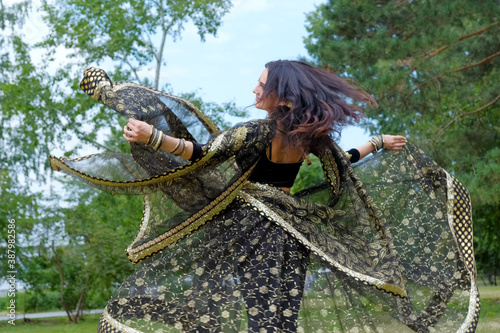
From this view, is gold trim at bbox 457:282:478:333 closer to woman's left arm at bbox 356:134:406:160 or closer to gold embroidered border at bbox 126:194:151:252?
woman's left arm at bbox 356:134:406:160

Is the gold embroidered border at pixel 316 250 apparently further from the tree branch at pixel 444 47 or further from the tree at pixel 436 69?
the tree branch at pixel 444 47

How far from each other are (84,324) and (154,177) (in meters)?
12.6

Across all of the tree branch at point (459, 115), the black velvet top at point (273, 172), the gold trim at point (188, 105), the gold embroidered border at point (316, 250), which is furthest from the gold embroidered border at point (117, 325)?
the tree branch at point (459, 115)

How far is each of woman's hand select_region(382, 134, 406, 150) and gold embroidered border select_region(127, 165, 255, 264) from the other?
112 cm

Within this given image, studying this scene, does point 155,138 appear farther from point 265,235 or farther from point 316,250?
point 316,250

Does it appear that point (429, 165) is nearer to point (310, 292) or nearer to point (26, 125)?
point (310, 292)

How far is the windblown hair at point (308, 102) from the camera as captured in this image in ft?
9.85

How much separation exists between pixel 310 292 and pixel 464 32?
275 inches

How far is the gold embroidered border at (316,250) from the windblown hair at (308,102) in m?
0.35

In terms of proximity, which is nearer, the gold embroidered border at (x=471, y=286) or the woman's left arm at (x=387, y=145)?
the gold embroidered border at (x=471, y=286)

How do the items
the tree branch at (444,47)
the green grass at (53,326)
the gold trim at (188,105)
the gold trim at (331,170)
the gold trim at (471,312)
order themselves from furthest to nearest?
the green grass at (53,326)
the tree branch at (444,47)
the gold trim at (331,170)
the gold trim at (471,312)
the gold trim at (188,105)

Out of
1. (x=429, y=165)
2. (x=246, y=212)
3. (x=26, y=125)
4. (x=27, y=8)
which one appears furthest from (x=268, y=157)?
(x=27, y=8)

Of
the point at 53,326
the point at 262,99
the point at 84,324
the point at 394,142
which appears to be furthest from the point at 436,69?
the point at 53,326

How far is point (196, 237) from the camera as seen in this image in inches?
122
